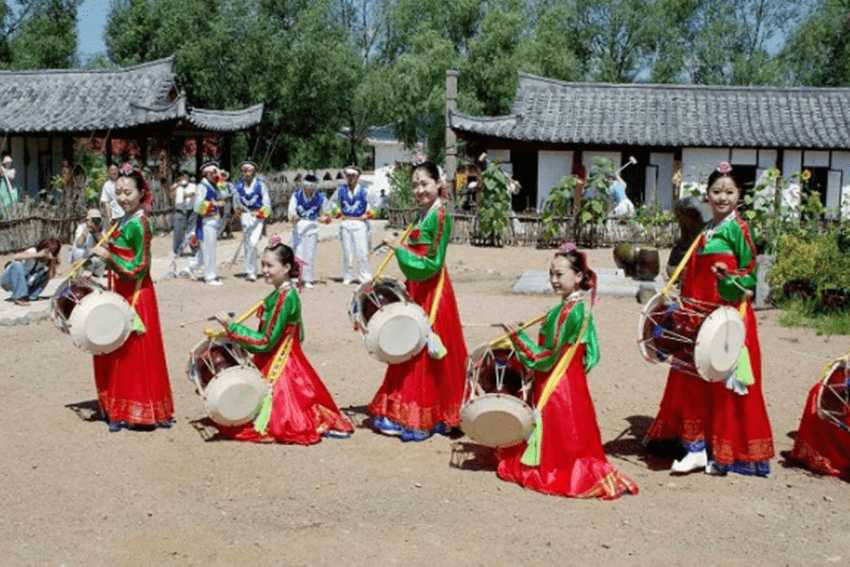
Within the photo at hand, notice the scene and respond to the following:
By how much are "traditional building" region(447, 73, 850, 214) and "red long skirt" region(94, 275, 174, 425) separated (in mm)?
15166

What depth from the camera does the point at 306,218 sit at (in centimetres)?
1343

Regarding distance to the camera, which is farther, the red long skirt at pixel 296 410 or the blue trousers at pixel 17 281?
the blue trousers at pixel 17 281

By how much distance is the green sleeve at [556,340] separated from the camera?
5.48m

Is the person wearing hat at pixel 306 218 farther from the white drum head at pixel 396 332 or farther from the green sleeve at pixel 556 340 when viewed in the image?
the green sleeve at pixel 556 340

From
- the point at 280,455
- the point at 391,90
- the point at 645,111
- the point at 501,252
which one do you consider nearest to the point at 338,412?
the point at 280,455

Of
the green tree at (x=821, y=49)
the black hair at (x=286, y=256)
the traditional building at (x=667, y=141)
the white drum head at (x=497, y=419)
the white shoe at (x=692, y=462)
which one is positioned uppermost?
the green tree at (x=821, y=49)

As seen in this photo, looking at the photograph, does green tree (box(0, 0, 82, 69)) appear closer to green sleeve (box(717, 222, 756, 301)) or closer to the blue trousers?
the blue trousers

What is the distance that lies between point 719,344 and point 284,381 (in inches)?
98.4

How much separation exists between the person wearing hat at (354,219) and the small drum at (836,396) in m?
7.77

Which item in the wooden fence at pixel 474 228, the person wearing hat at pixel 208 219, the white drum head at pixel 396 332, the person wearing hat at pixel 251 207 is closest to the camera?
the white drum head at pixel 396 332

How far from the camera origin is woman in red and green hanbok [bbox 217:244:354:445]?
248 inches

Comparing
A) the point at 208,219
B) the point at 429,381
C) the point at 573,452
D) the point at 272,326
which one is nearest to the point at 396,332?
the point at 429,381

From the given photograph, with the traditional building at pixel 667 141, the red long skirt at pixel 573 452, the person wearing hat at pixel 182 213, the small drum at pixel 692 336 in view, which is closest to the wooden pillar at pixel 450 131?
the traditional building at pixel 667 141

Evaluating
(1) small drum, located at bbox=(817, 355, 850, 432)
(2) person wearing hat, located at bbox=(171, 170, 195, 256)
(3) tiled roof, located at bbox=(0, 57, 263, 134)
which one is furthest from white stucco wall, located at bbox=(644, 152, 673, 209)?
(1) small drum, located at bbox=(817, 355, 850, 432)
